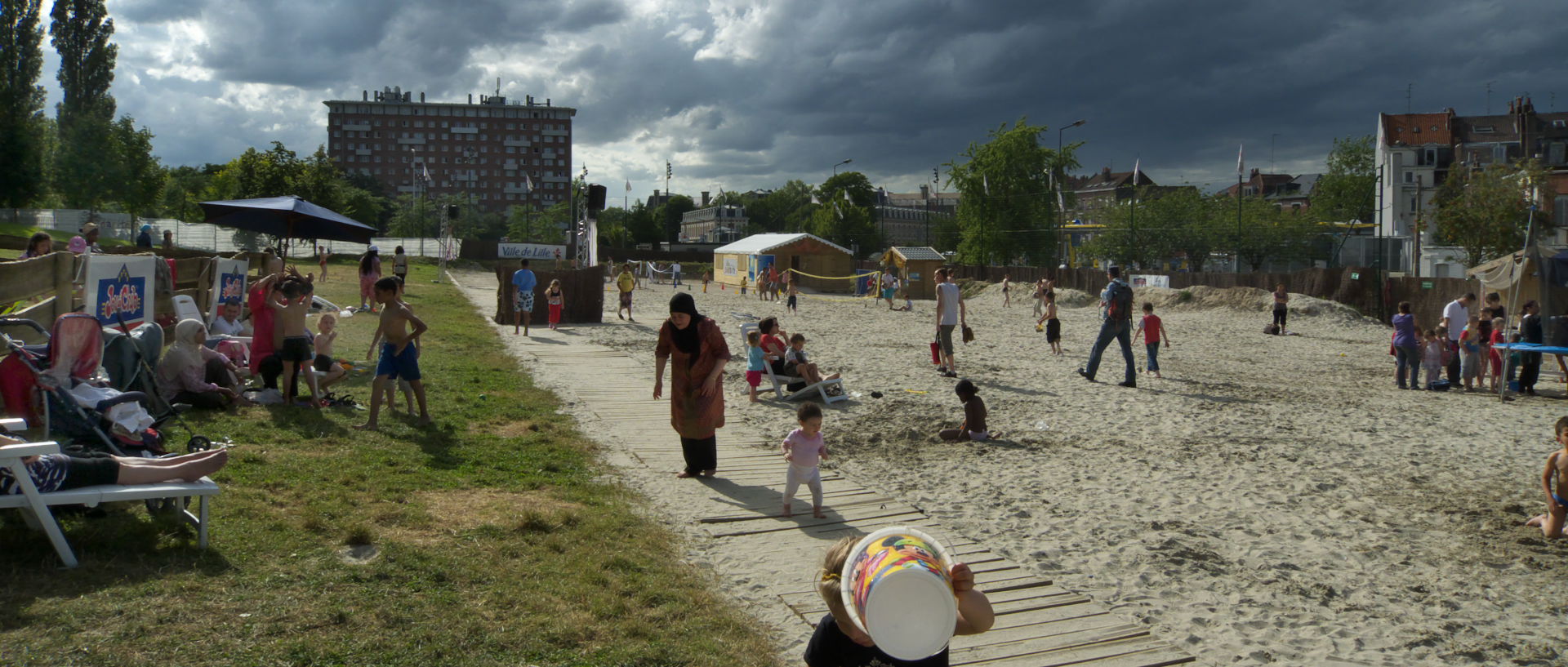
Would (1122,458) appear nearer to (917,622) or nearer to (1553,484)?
(1553,484)

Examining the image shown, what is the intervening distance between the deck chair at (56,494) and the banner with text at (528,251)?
168ft

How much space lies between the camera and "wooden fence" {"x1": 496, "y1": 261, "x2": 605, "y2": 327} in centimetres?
2192

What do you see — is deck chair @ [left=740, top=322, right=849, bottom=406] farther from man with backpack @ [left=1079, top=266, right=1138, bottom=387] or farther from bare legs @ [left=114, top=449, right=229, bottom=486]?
bare legs @ [left=114, top=449, right=229, bottom=486]

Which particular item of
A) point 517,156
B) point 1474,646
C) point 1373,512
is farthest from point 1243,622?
point 517,156

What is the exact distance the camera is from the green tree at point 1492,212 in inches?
1462

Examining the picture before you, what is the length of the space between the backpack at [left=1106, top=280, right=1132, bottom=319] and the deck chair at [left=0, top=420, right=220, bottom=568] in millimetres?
11857

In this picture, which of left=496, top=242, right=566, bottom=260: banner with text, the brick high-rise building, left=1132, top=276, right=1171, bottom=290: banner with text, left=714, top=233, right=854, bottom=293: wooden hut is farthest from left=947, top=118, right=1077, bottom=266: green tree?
the brick high-rise building

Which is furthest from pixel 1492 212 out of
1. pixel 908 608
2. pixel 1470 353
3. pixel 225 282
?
pixel 908 608

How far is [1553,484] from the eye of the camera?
661 centimetres

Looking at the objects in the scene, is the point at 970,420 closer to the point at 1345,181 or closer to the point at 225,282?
the point at 225,282

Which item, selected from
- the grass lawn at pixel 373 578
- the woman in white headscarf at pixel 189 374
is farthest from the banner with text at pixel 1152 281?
the woman in white headscarf at pixel 189 374

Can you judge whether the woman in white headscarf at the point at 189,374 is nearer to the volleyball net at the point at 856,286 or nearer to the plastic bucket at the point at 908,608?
the plastic bucket at the point at 908,608

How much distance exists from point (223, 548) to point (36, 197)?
2305 inches

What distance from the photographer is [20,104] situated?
180 feet
